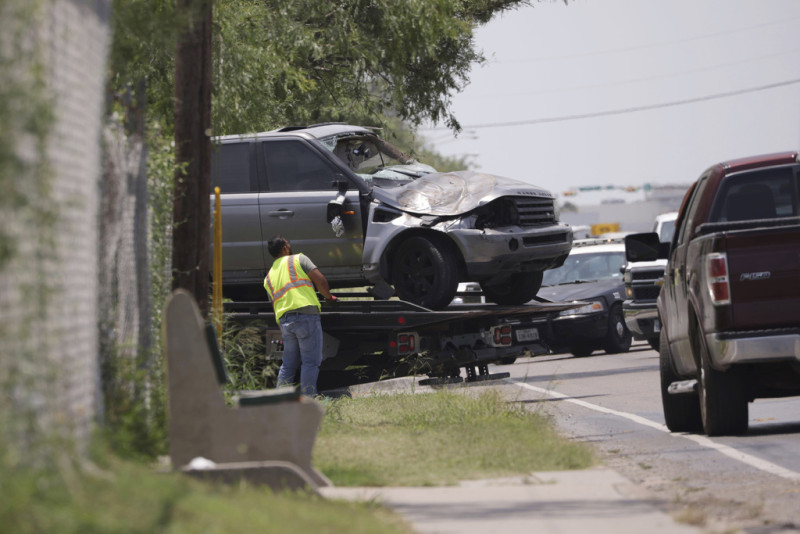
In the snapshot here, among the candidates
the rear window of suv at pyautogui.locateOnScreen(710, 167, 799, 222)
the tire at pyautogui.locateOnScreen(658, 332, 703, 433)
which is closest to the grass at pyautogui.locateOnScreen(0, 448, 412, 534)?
the rear window of suv at pyautogui.locateOnScreen(710, 167, 799, 222)

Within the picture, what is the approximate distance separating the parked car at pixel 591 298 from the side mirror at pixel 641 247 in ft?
25.3

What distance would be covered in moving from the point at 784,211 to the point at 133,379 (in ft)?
17.3

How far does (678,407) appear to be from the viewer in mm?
10609

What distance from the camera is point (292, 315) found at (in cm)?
1306

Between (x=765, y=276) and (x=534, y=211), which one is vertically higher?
(x=534, y=211)

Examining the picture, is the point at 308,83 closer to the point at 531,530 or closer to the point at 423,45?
the point at 423,45

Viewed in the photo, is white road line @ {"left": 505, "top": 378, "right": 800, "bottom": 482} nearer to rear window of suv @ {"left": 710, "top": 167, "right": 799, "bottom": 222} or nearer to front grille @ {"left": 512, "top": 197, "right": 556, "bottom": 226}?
rear window of suv @ {"left": 710, "top": 167, "right": 799, "bottom": 222}

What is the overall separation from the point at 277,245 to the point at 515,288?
125 inches

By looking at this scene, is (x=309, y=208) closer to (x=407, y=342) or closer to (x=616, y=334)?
(x=407, y=342)

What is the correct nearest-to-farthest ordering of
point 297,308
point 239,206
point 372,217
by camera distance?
point 297,308 → point 372,217 → point 239,206

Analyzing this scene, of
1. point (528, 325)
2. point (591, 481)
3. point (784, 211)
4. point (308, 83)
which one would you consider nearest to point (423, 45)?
point (308, 83)

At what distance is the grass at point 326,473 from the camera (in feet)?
14.6

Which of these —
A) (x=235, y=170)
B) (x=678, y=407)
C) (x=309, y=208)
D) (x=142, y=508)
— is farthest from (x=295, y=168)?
(x=142, y=508)

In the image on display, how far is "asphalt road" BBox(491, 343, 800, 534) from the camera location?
270 inches
